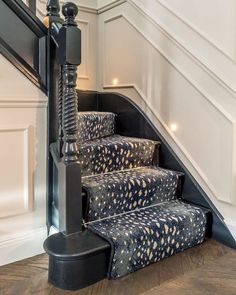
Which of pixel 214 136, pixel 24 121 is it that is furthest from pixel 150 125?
pixel 24 121

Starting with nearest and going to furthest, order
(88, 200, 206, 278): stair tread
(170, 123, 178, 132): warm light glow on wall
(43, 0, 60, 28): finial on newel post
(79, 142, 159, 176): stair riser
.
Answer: (88, 200, 206, 278): stair tread → (43, 0, 60, 28): finial on newel post → (79, 142, 159, 176): stair riser → (170, 123, 178, 132): warm light glow on wall

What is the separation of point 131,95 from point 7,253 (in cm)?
149

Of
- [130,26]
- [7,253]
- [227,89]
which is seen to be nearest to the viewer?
[7,253]

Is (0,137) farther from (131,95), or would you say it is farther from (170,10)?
(170,10)

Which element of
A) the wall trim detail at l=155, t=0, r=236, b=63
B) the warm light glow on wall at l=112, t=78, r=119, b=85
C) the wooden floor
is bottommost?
the wooden floor

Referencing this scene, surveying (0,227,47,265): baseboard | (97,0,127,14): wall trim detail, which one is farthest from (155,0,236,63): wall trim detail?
(0,227,47,265): baseboard

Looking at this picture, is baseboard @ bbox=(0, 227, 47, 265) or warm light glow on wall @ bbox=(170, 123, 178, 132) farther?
warm light glow on wall @ bbox=(170, 123, 178, 132)

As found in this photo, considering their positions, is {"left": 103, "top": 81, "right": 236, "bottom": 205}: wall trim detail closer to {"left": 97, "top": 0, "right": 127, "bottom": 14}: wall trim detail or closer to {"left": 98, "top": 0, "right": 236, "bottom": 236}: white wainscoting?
{"left": 98, "top": 0, "right": 236, "bottom": 236}: white wainscoting

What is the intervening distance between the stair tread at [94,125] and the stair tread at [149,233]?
0.67m

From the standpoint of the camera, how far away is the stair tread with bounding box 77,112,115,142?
2238 mm

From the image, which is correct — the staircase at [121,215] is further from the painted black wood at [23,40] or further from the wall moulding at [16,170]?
the painted black wood at [23,40]

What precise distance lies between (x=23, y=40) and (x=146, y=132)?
1.09 meters

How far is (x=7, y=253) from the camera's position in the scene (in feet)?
5.72

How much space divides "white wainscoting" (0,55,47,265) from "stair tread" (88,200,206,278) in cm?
37
